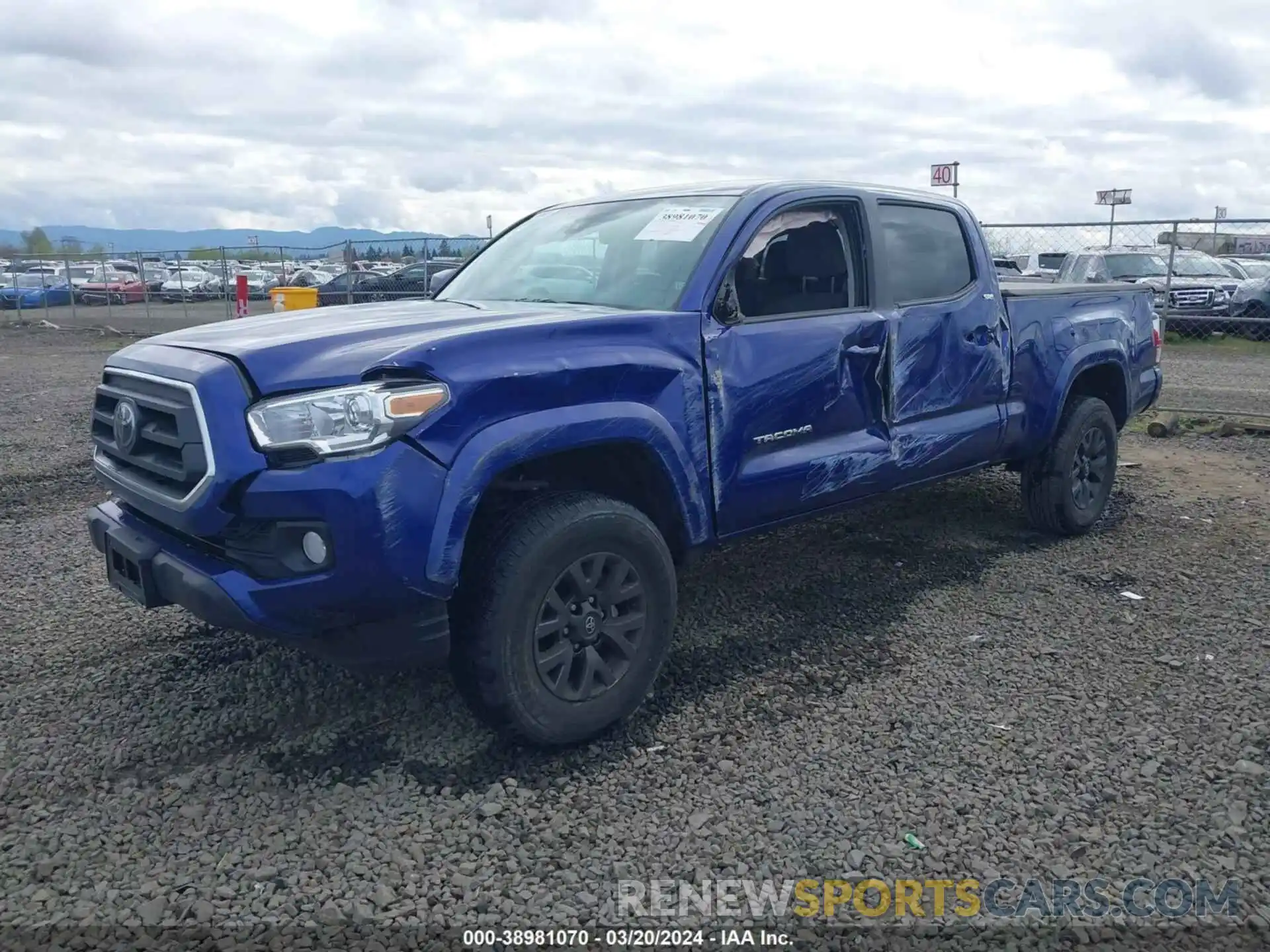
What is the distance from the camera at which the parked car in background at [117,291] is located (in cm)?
2919

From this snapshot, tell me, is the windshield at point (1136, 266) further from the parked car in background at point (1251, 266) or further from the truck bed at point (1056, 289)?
the truck bed at point (1056, 289)

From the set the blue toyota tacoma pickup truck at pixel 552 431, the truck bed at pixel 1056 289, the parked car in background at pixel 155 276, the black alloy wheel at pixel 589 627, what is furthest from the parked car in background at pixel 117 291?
the black alloy wheel at pixel 589 627

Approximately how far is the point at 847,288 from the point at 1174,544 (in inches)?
107

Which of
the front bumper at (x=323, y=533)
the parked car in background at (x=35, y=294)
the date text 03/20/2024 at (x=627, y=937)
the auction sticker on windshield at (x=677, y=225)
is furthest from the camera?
the parked car in background at (x=35, y=294)

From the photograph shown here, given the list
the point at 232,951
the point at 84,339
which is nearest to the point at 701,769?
the point at 232,951

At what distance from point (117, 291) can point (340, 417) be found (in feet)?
98.1

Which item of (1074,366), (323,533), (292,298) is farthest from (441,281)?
(292,298)

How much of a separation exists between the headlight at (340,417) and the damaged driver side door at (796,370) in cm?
119

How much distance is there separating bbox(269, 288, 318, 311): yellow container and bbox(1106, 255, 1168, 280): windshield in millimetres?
12357

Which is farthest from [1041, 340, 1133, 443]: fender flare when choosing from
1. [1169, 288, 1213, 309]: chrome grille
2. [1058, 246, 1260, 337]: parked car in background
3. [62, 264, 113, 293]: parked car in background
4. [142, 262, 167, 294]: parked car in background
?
[62, 264, 113, 293]: parked car in background

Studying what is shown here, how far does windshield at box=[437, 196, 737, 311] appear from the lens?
3949 mm

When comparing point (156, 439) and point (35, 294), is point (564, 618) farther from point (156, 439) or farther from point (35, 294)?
point (35, 294)

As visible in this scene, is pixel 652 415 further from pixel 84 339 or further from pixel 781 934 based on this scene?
pixel 84 339

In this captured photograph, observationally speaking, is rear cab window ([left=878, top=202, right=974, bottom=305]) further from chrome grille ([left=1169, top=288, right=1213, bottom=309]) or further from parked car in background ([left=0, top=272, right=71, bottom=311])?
parked car in background ([left=0, top=272, right=71, bottom=311])
